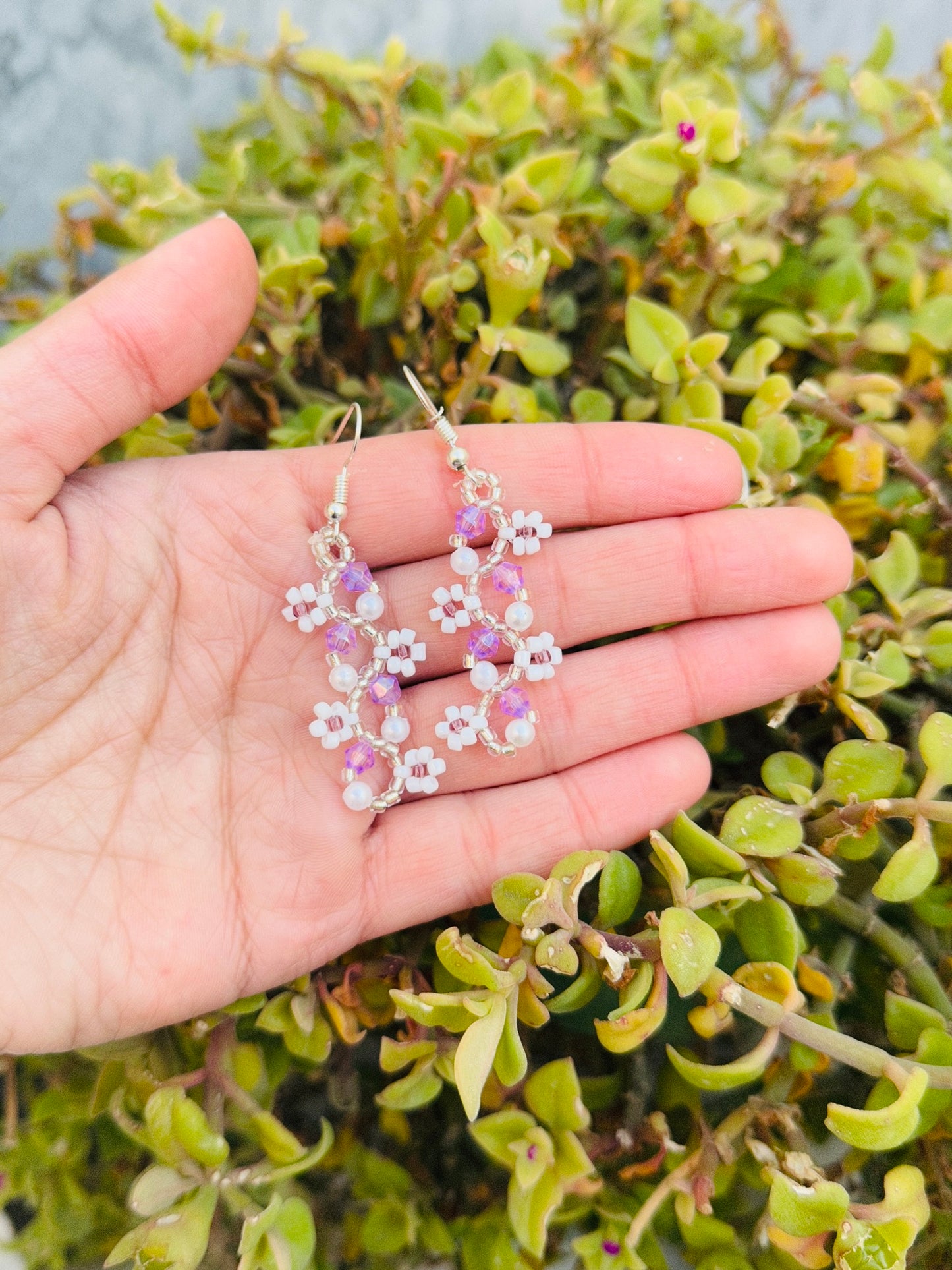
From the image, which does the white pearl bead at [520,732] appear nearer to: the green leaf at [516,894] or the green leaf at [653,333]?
the green leaf at [516,894]

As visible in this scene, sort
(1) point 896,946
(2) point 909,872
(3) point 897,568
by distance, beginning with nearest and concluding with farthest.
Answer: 1. (2) point 909,872
2. (1) point 896,946
3. (3) point 897,568

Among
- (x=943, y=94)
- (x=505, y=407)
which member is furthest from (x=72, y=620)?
(x=943, y=94)

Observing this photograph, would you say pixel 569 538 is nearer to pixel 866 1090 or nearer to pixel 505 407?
pixel 505 407

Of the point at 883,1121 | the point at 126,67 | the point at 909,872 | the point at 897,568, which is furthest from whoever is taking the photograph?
the point at 126,67

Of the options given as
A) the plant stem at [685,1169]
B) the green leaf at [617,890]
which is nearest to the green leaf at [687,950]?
the green leaf at [617,890]

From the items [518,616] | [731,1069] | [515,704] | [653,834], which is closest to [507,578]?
[518,616]

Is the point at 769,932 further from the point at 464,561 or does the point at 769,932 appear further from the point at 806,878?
the point at 464,561

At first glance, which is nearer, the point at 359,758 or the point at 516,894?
the point at 516,894
